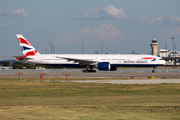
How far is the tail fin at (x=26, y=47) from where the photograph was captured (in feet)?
220

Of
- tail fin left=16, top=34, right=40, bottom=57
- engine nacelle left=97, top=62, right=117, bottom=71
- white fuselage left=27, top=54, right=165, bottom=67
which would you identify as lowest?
engine nacelle left=97, top=62, right=117, bottom=71

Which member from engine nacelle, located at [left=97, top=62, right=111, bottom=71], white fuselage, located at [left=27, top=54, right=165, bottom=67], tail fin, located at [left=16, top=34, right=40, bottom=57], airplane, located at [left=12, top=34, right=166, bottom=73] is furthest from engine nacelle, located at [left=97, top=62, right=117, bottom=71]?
tail fin, located at [left=16, top=34, right=40, bottom=57]

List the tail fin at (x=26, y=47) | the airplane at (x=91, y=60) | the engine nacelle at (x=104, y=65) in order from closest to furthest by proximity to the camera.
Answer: the engine nacelle at (x=104, y=65), the airplane at (x=91, y=60), the tail fin at (x=26, y=47)

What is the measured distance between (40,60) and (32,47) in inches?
165

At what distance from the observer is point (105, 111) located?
48.6 feet

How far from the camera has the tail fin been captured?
2635 inches

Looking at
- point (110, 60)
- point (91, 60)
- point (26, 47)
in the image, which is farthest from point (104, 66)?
point (26, 47)

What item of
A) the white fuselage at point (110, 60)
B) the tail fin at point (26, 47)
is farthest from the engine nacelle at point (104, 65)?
the tail fin at point (26, 47)

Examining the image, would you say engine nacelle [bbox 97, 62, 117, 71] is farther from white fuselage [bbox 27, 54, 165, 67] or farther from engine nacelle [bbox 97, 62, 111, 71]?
white fuselage [bbox 27, 54, 165, 67]

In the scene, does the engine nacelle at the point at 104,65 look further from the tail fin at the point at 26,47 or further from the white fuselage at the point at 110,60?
the tail fin at the point at 26,47

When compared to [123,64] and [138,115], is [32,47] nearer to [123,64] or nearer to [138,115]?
[123,64]

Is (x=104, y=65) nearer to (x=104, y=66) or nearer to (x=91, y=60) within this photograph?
(x=104, y=66)

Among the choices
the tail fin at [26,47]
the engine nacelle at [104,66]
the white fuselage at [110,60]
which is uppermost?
the tail fin at [26,47]

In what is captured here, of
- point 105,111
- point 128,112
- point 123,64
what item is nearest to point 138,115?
point 128,112
